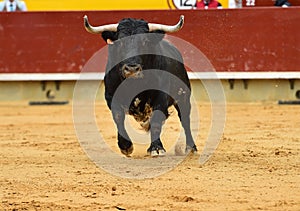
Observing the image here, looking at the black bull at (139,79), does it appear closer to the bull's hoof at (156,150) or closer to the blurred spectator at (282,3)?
the bull's hoof at (156,150)

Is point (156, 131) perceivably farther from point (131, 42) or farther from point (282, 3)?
point (282, 3)

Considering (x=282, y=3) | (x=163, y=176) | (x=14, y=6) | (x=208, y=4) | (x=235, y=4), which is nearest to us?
(x=163, y=176)

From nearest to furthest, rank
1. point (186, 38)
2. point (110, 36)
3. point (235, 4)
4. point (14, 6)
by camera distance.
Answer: point (110, 36)
point (186, 38)
point (235, 4)
point (14, 6)

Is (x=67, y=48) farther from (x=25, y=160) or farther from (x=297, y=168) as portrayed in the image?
(x=297, y=168)

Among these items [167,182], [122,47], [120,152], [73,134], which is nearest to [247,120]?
[73,134]

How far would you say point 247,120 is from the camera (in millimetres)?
8625

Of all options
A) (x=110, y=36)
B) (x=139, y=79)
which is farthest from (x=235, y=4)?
(x=139, y=79)

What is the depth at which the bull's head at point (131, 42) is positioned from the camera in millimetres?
5348

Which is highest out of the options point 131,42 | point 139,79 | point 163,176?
point 131,42

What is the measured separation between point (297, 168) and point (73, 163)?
1.50m

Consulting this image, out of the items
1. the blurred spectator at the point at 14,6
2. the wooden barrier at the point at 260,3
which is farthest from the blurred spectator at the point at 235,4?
the blurred spectator at the point at 14,6

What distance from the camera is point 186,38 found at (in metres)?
10.3

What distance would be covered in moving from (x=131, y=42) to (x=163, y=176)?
105 cm

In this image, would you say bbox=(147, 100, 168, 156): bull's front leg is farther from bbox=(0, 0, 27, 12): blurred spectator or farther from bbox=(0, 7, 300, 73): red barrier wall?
bbox=(0, 0, 27, 12): blurred spectator
